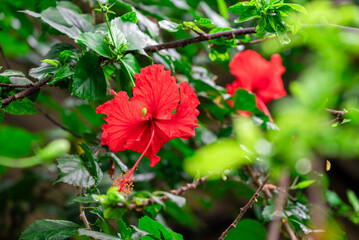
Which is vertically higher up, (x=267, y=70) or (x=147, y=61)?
(x=147, y=61)

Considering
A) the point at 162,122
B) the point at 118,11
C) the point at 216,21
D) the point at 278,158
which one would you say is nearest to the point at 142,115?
the point at 162,122

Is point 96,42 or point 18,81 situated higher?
point 96,42

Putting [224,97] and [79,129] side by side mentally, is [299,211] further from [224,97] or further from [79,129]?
[79,129]

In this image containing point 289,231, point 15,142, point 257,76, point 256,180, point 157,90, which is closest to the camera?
point 157,90

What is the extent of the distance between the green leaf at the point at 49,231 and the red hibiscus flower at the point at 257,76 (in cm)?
60

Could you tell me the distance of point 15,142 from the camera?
167 cm

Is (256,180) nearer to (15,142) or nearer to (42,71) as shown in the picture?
(42,71)

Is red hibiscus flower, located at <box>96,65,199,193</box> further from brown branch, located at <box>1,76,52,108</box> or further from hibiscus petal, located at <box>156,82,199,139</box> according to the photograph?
brown branch, located at <box>1,76,52,108</box>

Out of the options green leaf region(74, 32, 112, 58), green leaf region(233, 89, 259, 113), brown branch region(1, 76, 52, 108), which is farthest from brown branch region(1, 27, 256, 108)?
green leaf region(233, 89, 259, 113)

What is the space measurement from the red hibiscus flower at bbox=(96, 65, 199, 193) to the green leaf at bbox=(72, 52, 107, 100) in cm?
6

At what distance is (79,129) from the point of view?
1.31 m

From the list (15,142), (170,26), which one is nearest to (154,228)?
(170,26)

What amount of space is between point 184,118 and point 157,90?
0.08m

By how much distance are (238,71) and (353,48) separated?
78 cm
